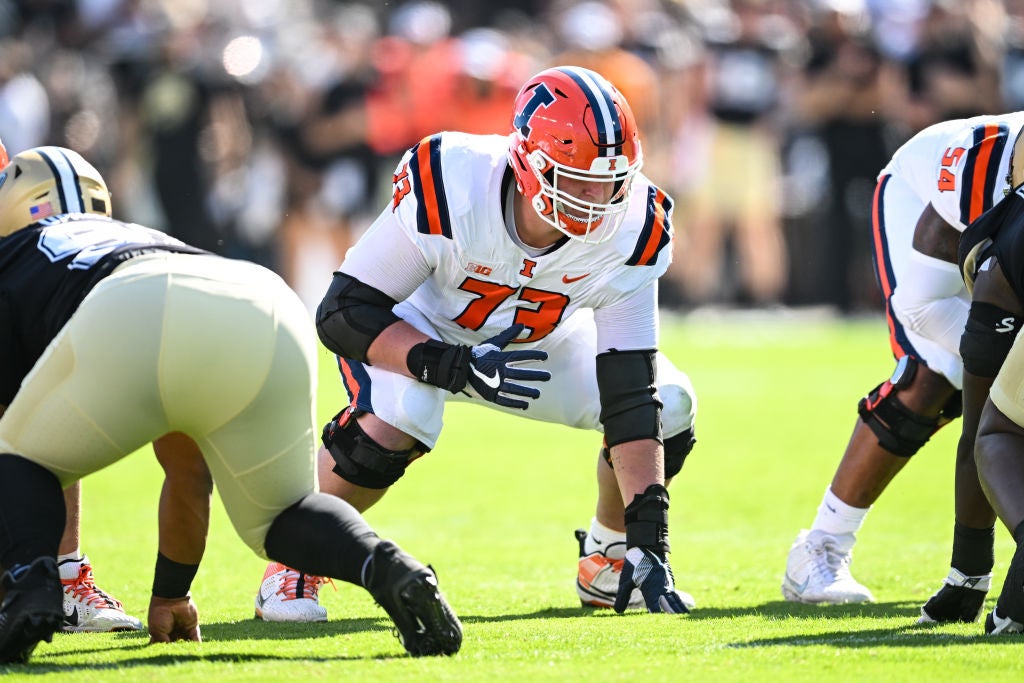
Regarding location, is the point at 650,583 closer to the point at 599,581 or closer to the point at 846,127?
the point at 599,581

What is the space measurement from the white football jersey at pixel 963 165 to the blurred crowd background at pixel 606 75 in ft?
32.2

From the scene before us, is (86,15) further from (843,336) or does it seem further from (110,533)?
(110,533)

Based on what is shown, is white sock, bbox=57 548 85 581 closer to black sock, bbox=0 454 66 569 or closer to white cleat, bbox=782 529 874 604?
black sock, bbox=0 454 66 569

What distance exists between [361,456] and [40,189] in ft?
4.27

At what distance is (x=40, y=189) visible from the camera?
4727mm

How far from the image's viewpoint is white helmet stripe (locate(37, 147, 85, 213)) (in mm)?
4758

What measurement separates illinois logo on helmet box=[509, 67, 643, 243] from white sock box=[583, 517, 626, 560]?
1176 millimetres

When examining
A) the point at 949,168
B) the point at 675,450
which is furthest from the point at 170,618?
the point at 949,168

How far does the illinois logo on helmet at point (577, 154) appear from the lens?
480 cm

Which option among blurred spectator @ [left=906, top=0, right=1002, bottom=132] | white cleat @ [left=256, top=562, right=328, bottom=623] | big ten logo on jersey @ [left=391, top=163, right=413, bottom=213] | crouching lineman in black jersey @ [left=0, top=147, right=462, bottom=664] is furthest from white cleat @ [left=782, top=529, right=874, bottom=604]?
blurred spectator @ [left=906, top=0, right=1002, bottom=132]

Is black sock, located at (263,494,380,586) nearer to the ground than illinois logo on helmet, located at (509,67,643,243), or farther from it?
nearer to the ground

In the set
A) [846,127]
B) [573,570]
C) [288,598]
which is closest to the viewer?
[288,598]

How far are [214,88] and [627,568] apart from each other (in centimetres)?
1221

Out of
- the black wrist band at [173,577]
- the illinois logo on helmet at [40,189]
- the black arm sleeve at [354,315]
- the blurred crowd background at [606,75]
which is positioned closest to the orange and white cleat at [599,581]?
the black arm sleeve at [354,315]
